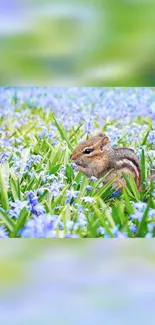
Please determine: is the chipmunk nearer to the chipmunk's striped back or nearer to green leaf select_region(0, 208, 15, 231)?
the chipmunk's striped back

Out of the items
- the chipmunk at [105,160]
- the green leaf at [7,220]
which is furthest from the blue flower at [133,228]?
the green leaf at [7,220]

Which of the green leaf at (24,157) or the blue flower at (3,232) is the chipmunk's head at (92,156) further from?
the blue flower at (3,232)

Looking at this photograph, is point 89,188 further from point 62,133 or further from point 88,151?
point 62,133
